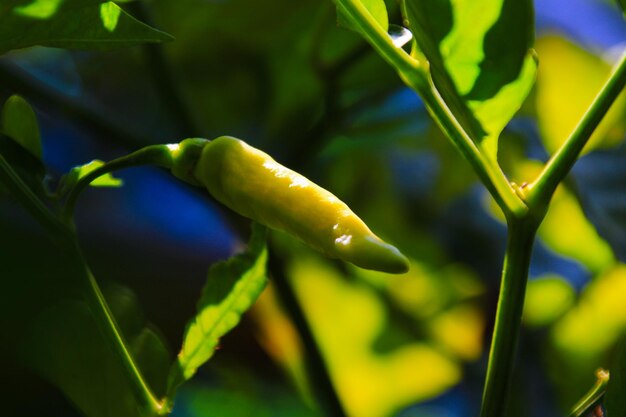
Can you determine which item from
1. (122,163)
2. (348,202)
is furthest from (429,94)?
(348,202)

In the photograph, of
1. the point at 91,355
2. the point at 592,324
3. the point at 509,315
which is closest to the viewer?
the point at 509,315

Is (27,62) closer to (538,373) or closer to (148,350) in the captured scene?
(148,350)

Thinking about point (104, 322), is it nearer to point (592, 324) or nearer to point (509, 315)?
point (509, 315)

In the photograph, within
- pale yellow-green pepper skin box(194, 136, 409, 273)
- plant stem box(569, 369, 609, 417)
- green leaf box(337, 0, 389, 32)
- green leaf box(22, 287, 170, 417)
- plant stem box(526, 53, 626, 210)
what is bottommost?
green leaf box(22, 287, 170, 417)

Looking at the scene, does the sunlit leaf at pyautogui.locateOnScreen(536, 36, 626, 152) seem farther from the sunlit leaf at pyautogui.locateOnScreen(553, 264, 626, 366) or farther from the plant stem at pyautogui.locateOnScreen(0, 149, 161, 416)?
the plant stem at pyautogui.locateOnScreen(0, 149, 161, 416)

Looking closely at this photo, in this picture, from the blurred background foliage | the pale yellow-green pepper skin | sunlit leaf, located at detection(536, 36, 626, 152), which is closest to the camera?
the pale yellow-green pepper skin

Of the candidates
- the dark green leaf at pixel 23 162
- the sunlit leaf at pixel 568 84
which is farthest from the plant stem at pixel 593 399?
the sunlit leaf at pixel 568 84

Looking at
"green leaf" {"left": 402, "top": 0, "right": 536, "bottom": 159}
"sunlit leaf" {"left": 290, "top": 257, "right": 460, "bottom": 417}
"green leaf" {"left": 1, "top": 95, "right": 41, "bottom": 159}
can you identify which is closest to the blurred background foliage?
"sunlit leaf" {"left": 290, "top": 257, "right": 460, "bottom": 417}
